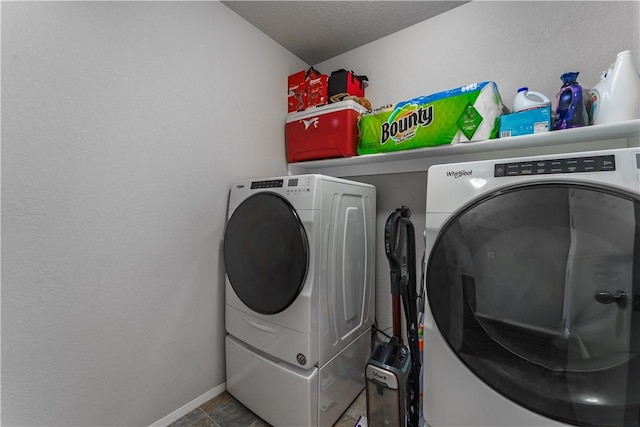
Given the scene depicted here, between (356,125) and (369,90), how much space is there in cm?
45

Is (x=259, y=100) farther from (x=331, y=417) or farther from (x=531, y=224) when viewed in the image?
(x=331, y=417)

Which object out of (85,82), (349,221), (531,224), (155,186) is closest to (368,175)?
(349,221)

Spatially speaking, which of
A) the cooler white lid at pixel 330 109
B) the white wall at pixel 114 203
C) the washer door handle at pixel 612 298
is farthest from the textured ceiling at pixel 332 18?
the washer door handle at pixel 612 298

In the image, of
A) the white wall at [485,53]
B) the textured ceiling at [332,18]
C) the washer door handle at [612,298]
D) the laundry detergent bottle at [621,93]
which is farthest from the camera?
the textured ceiling at [332,18]

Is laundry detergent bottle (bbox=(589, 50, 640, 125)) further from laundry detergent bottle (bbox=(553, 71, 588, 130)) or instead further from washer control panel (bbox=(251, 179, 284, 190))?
washer control panel (bbox=(251, 179, 284, 190))

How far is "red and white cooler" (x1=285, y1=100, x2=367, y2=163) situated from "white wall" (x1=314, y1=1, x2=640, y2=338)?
1.20ft

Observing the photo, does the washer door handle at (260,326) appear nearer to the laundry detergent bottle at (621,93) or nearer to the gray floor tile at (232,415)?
the gray floor tile at (232,415)

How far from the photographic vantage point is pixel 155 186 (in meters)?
1.27

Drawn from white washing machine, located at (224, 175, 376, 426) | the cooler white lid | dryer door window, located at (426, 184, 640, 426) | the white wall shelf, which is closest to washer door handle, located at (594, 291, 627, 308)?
dryer door window, located at (426, 184, 640, 426)

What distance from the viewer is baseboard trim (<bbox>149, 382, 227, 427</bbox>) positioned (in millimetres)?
1301

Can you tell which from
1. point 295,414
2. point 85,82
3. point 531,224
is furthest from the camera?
point 295,414

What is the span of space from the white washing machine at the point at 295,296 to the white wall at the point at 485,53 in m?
0.43

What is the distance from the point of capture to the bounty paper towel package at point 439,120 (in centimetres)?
124

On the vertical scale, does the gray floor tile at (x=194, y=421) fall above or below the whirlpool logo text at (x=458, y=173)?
below
